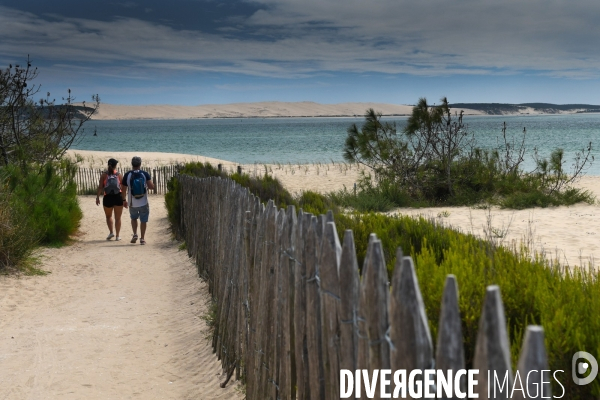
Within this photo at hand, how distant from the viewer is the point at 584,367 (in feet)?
6.72

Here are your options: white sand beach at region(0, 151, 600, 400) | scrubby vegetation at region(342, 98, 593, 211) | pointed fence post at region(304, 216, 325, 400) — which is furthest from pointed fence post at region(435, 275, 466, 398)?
scrubby vegetation at region(342, 98, 593, 211)

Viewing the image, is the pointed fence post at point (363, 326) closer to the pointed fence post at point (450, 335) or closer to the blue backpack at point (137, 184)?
the pointed fence post at point (450, 335)

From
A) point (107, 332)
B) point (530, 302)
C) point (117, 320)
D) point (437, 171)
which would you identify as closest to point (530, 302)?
point (530, 302)

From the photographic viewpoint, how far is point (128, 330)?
18.3 ft

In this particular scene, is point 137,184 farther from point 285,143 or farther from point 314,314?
point 285,143

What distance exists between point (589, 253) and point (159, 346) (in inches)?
232

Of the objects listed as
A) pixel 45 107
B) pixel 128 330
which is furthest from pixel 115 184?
pixel 45 107

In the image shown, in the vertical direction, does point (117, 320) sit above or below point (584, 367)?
below

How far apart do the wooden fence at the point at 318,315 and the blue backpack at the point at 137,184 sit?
512 centimetres

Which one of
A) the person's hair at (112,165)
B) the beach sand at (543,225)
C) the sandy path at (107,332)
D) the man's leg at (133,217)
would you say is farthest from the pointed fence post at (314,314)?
the man's leg at (133,217)

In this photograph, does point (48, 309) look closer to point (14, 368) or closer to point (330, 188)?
point (14, 368)

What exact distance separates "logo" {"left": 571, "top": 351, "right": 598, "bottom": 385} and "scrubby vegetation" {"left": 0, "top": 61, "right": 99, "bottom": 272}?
22.7ft

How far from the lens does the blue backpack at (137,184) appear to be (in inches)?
392

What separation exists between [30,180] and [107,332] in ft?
17.5
